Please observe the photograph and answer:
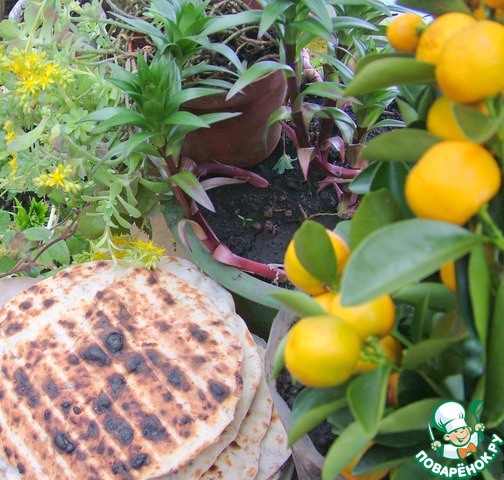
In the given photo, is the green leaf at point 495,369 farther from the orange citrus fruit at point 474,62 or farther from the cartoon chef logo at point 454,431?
the orange citrus fruit at point 474,62

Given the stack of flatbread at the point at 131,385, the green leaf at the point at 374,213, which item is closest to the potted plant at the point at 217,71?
the stack of flatbread at the point at 131,385

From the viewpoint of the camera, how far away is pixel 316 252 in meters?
0.57

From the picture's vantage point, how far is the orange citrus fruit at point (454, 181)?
1.51 ft

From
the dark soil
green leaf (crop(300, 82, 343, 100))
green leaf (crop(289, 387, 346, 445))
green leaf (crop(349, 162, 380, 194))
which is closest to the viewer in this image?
green leaf (crop(289, 387, 346, 445))

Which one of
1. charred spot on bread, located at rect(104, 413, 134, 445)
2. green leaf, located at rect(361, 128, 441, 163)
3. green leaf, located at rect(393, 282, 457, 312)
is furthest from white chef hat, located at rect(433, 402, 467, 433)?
charred spot on bread, located at rect(104, 413, 134, 445)

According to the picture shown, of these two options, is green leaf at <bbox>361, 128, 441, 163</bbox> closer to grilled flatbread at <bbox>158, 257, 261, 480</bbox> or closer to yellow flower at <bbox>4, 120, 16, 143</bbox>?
grilled flatbread at <bbox>158, 257, 261, 480</bbox>

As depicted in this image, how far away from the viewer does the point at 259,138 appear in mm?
1430

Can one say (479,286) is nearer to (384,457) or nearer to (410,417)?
(410,417)

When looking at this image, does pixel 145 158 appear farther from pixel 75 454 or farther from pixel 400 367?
pixel 400 367

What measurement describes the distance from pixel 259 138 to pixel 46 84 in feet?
1.66

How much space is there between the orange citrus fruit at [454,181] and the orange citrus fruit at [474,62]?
0.04 metres

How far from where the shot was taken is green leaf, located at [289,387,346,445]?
537 mm

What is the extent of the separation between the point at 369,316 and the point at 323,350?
2.5 inches

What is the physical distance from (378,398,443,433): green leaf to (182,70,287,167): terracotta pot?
0.84 metres
